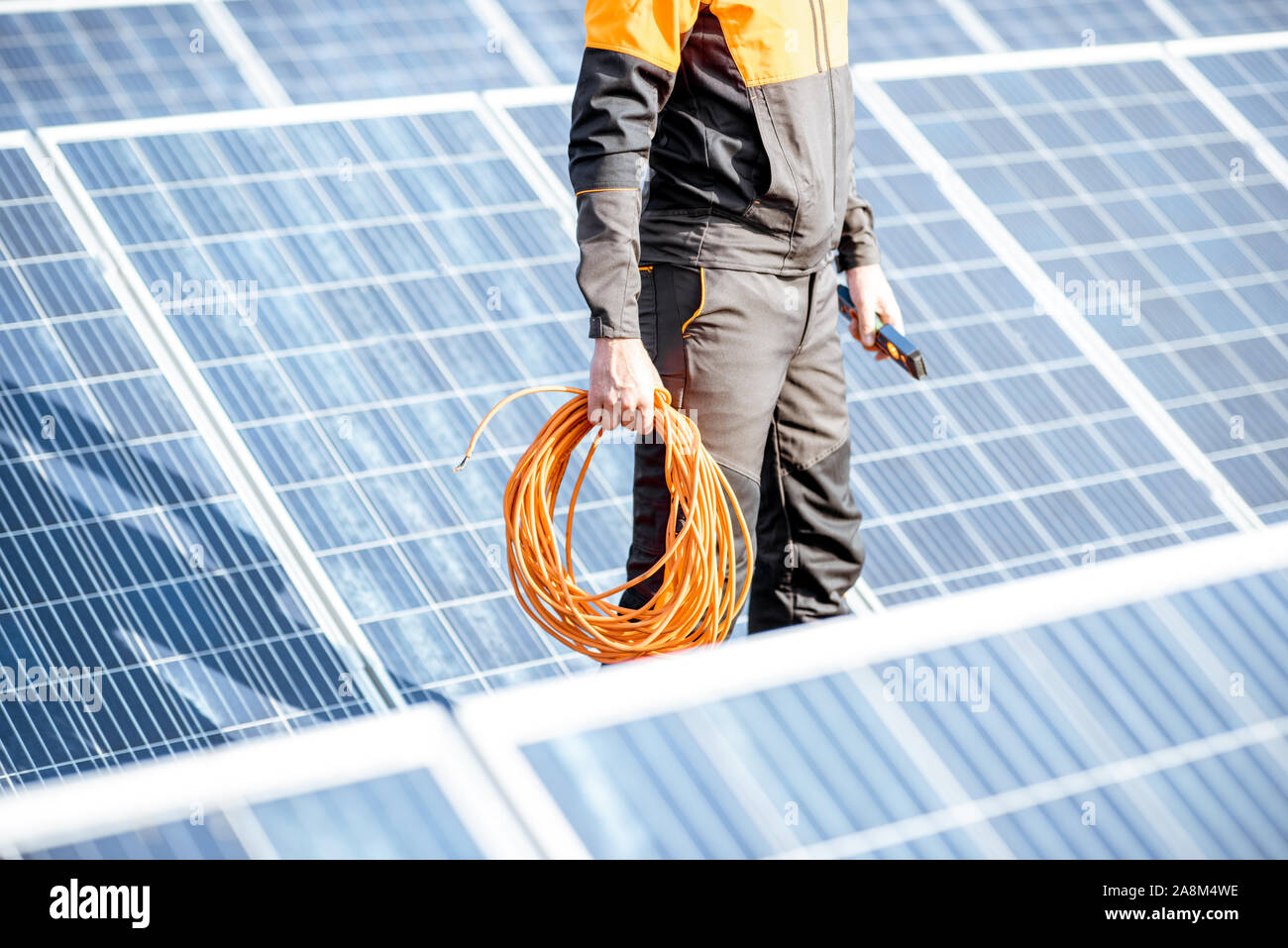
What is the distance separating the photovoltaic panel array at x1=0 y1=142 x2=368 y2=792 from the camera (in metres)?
3.46

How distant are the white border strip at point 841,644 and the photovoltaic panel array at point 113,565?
5.77 ft

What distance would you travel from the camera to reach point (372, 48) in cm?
620

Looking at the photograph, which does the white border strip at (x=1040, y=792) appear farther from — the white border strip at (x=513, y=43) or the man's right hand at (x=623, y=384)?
the white border strip at (x=513, y=43)

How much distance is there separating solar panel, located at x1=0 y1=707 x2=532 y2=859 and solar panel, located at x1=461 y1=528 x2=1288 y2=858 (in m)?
0.06

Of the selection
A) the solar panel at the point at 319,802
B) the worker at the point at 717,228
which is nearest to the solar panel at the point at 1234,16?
the worker at the point at 717,228

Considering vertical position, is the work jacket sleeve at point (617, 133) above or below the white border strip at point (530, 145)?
above

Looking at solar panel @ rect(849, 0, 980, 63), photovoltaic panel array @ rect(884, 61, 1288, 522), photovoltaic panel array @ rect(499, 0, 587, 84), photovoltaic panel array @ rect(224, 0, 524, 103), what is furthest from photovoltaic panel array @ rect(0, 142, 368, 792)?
solar panel @ rect(849, 0, 980, 63)

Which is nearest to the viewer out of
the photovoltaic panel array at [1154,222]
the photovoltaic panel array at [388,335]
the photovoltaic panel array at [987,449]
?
the photovoltaic panel array at [388,335]

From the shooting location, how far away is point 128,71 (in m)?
5.62

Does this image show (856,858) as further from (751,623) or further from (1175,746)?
(751,623)

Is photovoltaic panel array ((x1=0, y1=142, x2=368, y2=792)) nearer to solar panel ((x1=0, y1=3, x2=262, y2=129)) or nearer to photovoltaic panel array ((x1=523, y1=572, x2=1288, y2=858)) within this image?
solar panel ((x1=0, y1=3, x2=262, y2=129))

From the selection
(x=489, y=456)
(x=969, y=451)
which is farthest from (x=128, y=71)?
(x=969, y=451)

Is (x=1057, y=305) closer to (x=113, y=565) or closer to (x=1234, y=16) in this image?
(x=113, y=565)

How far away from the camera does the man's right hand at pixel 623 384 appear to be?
2771 mm
